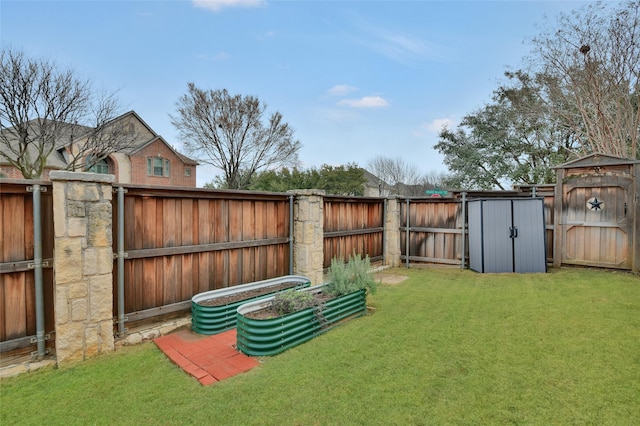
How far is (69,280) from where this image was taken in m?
2.82

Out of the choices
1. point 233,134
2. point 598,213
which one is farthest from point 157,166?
point 598,213

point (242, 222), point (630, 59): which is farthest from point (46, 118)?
point (630, 59)

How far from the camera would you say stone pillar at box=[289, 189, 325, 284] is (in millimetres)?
5207

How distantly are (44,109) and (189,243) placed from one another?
12.9 metres

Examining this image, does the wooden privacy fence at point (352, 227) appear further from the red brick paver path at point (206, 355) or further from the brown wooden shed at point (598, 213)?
the brown wooden shed at point (598, 213)

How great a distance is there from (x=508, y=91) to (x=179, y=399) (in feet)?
58.3

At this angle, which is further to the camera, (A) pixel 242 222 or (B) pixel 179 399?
(A) pixel 242 222

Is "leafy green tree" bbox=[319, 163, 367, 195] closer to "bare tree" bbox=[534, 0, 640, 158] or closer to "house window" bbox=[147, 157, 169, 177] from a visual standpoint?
"house window" bbox=[147, 157, 169, 177]

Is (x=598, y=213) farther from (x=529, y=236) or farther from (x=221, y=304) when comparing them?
(x=221, y=304)

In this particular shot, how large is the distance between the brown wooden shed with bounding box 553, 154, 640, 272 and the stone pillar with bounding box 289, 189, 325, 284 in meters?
5.67

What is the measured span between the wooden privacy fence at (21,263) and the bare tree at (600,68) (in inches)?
581

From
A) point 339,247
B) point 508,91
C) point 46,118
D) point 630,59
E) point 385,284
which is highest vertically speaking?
point 508,91

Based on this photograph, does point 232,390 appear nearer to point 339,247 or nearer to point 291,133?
point 339,247

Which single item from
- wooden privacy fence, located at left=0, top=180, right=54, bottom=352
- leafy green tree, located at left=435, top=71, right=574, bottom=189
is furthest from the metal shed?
leafy green tree, located at left=435, top=71, right=574, bottom=189
